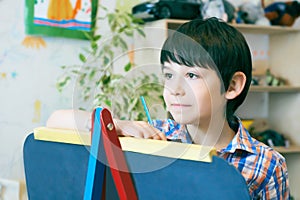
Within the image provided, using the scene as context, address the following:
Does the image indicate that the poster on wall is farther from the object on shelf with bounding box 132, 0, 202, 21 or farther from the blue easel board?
the blue easel board

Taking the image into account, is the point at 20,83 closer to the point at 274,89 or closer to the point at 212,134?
the point at 274,89

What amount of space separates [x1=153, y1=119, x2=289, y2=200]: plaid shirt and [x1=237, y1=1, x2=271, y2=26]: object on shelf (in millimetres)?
1814

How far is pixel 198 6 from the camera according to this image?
259 cm

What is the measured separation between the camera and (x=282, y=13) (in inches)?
112

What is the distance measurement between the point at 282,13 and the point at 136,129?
2.23 m

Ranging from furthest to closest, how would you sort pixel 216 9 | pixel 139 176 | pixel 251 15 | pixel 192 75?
1. pixel 251 15
2. pixel 216 9
3. pixel 192 75
4. pixel 139 176

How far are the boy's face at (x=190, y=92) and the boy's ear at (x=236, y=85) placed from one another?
10cm

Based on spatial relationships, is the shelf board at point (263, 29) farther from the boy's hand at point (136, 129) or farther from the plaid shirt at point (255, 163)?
the boy's hand at point (136, 129)

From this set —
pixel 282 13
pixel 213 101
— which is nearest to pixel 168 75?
pixel 213 101

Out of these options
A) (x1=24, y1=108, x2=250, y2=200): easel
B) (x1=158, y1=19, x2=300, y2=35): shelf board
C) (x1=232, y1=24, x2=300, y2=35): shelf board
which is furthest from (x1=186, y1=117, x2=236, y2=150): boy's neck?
(x1=232, y1=24, x2=300, y2=35): shelf board

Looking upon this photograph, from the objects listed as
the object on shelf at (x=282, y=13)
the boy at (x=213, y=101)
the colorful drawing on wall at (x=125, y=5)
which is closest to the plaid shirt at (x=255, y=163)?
the boy at (x=213, y=101)

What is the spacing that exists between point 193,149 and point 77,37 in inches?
78.1

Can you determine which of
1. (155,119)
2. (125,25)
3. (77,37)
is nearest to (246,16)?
(125,25)

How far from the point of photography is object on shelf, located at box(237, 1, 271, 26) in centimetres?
279
